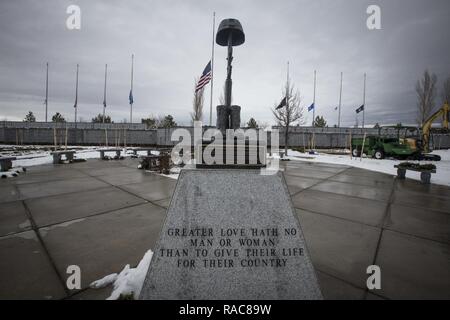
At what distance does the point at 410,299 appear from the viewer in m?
2.13

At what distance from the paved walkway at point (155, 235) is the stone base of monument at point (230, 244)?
0.63 m

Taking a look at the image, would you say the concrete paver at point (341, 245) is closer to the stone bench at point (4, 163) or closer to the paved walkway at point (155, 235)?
the paved walkway at point (155, 235)

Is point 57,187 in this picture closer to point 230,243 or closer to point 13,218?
point 13,218

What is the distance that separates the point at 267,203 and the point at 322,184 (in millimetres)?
5964

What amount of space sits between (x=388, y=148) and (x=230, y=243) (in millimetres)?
19057

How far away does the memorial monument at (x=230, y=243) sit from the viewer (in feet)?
6.37

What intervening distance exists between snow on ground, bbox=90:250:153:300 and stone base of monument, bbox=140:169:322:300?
34 cm

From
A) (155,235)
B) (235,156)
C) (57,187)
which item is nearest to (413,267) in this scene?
(235,156)

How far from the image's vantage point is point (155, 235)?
133 inches

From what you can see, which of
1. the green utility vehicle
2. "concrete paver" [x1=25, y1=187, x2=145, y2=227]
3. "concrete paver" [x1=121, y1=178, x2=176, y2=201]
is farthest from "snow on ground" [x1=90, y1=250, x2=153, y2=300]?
the green utility vehicle

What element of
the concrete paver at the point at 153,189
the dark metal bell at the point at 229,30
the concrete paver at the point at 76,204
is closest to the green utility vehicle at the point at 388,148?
the concrete paver at the point at 153,189

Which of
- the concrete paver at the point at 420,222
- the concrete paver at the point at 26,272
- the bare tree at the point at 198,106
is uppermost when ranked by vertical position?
the bare tree at the point at 198,106
